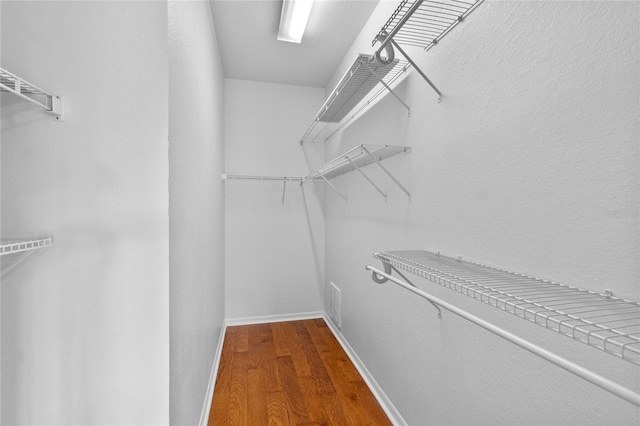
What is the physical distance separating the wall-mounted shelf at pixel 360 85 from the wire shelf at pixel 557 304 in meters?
0.96

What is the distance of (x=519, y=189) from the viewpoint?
869 millimetres

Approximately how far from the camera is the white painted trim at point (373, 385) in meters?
1.59

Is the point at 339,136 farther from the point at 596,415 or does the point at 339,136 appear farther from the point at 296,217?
the point at 596,415

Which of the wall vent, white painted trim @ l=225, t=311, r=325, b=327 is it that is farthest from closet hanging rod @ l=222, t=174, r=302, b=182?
white painted trim @ l=225, t=311, r=325, b=327

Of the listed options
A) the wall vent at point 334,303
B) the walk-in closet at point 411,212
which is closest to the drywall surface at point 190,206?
the walk-in closet at point 411,212

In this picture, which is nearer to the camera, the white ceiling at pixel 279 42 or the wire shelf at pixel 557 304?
the wire shelf at pixel 557 304

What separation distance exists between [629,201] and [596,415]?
0.52 meters

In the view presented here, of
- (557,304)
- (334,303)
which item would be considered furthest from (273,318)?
(557,304)

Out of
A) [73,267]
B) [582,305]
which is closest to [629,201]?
[582,305]

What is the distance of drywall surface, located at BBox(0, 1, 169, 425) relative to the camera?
91 cm

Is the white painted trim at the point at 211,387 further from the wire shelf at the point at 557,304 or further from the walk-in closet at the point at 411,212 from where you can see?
the wire shelf at the point at 557,304

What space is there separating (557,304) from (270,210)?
2605 millimetres

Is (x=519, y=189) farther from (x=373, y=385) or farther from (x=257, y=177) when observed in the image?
(x=257, y=177)

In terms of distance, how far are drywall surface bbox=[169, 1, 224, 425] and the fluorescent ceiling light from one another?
1.58 feet
